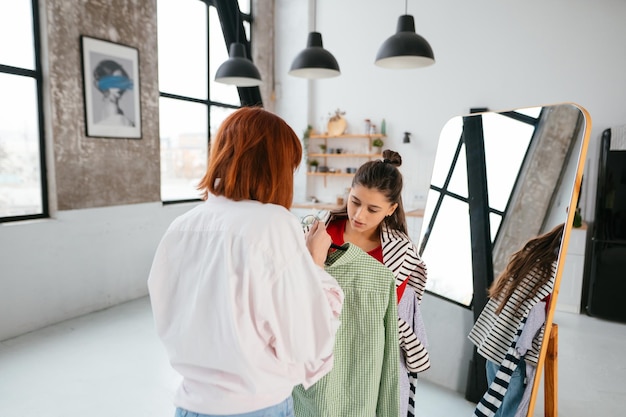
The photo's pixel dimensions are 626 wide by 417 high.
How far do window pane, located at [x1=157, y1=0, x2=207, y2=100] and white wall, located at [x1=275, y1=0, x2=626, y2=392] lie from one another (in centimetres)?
136

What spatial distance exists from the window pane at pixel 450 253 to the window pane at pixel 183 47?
378cm

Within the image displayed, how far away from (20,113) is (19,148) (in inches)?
11.3

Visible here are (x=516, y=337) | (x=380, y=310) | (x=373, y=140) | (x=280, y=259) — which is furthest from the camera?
(x=373, y=140)

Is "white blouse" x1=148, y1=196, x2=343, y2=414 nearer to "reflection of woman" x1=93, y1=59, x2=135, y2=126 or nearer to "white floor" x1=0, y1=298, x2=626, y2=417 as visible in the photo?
"white floor" x1=0, y1=298, x2=626, y2=417

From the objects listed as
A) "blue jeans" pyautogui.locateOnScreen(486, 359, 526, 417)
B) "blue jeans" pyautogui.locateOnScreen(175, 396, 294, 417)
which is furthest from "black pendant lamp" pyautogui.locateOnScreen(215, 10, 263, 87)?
"blue jeans" pyautogui.locateOnScreen(175, 396, 294, 417)

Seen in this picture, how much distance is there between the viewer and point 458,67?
206 inches

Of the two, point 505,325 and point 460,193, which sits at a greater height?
point 460,193

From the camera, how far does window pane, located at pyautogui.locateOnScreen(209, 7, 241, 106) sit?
5.50 meters

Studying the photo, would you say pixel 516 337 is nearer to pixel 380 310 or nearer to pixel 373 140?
pixel 380 310

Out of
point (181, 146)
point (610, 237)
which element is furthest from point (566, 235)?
point (181, 146)

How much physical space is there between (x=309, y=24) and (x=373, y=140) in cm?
194

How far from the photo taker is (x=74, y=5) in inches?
142

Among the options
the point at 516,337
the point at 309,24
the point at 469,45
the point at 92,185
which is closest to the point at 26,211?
the point at 92,185

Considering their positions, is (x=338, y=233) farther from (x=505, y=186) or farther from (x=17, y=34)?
(x=17, y=34)
